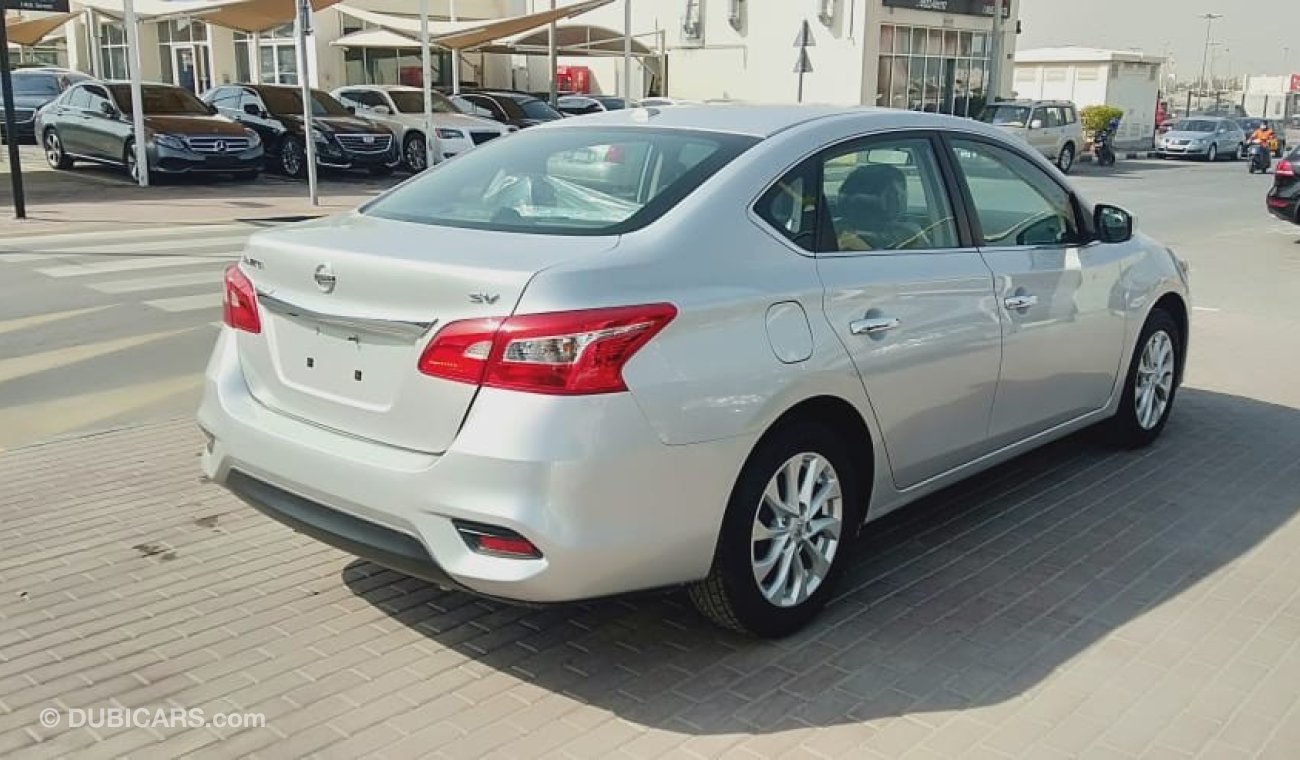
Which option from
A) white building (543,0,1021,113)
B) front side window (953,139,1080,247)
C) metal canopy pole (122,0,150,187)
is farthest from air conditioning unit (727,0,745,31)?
front side window (953,139,1080,247)

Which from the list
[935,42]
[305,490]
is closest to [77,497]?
[305,490]

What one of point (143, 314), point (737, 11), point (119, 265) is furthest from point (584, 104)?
point (143, 314)

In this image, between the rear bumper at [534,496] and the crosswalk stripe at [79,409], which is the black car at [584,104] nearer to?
the crosswalk stripe at [79,409]

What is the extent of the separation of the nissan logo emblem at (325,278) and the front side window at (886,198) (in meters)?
1.57

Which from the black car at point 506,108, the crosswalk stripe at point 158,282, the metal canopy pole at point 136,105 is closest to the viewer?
the crosswalk stripe at point 158,282

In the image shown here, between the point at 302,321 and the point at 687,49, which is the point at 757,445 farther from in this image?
the point at 687,49

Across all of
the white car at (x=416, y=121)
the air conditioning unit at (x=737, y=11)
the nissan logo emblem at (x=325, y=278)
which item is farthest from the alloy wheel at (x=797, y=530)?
the air conditioning unit at (x=737, y=11)

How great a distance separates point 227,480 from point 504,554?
1201 millimetres

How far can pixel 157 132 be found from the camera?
755 inches

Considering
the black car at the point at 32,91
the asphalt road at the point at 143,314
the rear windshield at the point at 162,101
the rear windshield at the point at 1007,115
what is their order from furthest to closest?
1. the rear windshield at the point at 1007,115
2. the black car at the point at 32,91
3. the rear windshield at the point at 162,101
4. the asphalt road at the point at 143,314

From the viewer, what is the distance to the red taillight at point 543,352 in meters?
3.12

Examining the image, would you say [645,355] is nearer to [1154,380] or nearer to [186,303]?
[1154,380]

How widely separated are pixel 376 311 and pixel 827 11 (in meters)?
37.9

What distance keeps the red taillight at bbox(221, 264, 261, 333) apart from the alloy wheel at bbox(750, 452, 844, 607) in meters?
1.75
